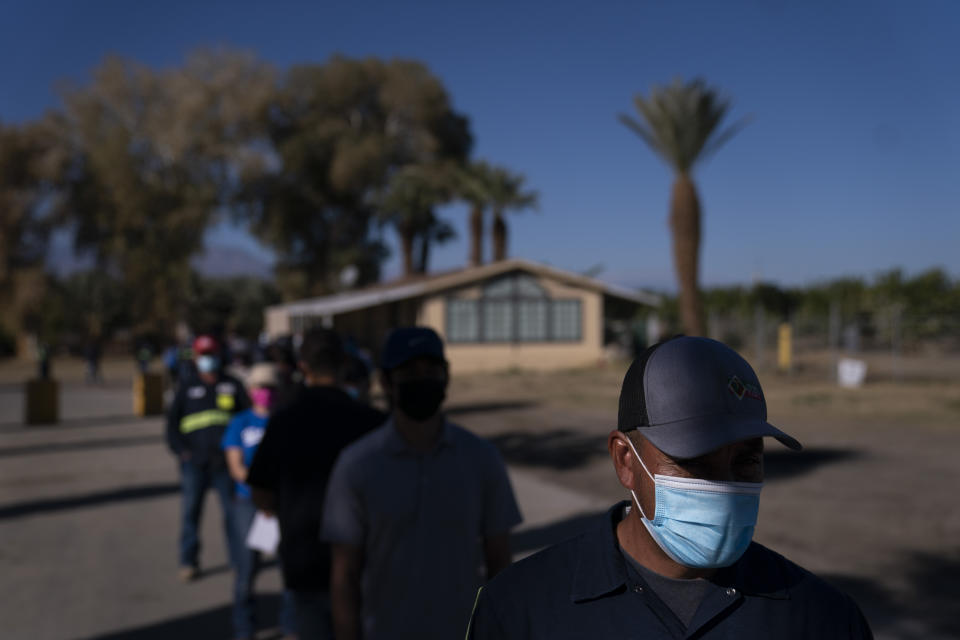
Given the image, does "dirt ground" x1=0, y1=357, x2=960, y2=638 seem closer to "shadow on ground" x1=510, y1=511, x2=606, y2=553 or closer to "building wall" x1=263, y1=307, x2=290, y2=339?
"shadow on ground" x1=510, y1=511, x2=606, y2=553

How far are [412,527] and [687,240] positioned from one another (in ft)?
69.8

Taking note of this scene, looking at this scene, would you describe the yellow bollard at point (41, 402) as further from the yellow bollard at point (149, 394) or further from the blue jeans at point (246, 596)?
the blue jeans at point (246, 596)

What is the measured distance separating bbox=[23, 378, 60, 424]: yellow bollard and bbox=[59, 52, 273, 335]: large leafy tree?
85.8 feet

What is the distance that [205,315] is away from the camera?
47.5 meters

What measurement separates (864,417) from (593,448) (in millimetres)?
6512

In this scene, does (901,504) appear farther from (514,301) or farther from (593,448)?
(514,301)

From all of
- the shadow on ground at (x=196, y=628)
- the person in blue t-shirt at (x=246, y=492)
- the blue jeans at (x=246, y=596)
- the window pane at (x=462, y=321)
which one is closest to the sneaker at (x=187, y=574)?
the shadow on ground at (x=196, y=628)

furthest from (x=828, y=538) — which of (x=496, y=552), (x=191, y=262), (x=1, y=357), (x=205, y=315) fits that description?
(x=1, y=357)

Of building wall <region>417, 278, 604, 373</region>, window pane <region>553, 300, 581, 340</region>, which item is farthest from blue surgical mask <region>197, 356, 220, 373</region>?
window pane <region>553, 300, 581, 340</region>

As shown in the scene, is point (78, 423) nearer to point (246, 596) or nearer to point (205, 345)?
point (205, 345)

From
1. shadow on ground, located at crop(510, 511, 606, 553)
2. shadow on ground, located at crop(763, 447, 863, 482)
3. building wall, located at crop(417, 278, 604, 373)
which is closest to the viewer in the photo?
shadow on ground, located at crop(510, 511, 606, 553)

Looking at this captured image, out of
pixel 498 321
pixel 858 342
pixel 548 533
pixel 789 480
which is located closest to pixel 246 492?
pixel 548 533

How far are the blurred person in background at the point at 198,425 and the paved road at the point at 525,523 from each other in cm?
44

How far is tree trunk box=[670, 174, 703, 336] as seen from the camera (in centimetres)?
2305
